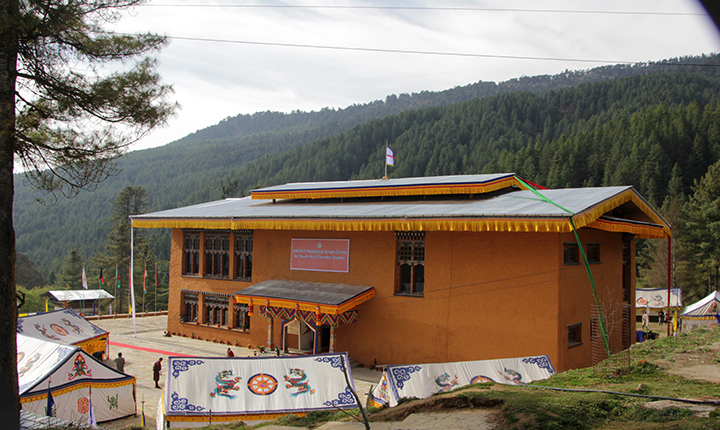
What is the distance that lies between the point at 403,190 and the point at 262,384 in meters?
10.3

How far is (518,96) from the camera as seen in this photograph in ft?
467

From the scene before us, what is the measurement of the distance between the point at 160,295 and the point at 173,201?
80.6 meters

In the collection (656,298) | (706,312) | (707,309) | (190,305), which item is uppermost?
(190,305)

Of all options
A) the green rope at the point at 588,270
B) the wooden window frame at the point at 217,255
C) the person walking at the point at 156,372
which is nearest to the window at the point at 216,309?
the wooden window frame at the point at 217,255

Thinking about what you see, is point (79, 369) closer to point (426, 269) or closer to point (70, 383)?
point (70, 383)

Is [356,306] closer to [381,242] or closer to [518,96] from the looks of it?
[381,242]

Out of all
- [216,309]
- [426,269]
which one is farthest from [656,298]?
[216,309]

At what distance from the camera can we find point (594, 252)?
17109mm

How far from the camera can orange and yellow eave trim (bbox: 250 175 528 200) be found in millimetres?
17547

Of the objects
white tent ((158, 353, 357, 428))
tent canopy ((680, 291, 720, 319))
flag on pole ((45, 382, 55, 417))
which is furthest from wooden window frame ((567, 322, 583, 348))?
tent canopy ((680, 291, 720, 319))

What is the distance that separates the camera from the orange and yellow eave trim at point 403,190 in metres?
17.5

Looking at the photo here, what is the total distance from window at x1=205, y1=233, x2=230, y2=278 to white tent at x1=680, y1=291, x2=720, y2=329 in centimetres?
2760

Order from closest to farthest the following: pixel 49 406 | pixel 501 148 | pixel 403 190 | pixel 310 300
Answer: pixel 49 406
pixel 310 300
pixel 403 190
pixel 501 148

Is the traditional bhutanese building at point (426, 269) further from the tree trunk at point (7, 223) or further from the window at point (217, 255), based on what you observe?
the tree trunk at point (7, 223)
